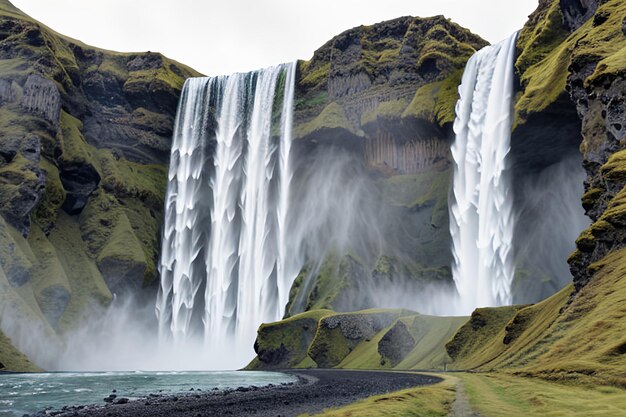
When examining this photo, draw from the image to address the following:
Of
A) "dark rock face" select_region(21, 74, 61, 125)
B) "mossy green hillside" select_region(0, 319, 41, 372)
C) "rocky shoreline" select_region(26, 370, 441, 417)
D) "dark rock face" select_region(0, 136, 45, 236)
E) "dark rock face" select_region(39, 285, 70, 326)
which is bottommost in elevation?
"rocky shoreline" select_region(26, 370, 441, 417)

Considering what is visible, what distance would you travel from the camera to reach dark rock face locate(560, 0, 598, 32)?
84688 mm

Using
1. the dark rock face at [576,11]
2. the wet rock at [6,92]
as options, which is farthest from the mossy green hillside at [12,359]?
the dark rock face at [576,11]

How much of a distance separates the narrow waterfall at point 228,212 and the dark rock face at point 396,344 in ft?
133

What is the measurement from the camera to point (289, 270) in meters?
123

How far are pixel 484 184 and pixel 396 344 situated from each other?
1314 inches

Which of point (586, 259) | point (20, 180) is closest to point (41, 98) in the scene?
point (20, 180)

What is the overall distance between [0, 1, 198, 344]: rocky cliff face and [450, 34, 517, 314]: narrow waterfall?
7086 centimetres

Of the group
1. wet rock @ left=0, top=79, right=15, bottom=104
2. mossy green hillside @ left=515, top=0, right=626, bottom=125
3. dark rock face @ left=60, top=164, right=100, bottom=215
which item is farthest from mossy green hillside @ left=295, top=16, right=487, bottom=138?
wet rock @ left=0, top=79, right=15, bottom=104

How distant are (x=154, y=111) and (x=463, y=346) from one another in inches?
4411

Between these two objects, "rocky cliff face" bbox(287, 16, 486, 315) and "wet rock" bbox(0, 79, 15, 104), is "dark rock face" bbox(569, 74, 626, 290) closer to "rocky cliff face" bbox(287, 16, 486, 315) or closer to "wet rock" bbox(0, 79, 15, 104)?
"rocky cliff face" bbox(287, 16, 486, 315)

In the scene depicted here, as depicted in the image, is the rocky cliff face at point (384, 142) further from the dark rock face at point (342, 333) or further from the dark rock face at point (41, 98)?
the dark rock face at point (41, 98)

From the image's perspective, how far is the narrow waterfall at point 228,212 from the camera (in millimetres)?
121062

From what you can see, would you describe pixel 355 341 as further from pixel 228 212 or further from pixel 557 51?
pixel 557 51

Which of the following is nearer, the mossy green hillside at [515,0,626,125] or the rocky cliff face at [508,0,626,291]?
the rocky cliff face at [508,0,626,291]
